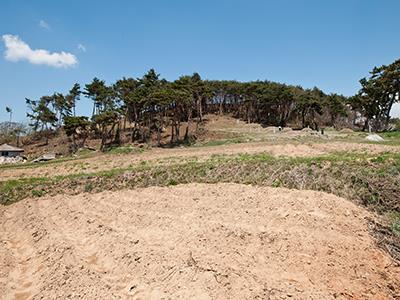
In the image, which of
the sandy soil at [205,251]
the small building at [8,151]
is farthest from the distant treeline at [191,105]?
the sandy soil at [205,251]

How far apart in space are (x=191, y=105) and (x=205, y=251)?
42017mm

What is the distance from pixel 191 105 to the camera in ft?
157

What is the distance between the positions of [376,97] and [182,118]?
29.7 meters

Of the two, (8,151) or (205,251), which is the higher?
(205,251)

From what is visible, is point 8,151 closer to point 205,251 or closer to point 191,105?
point 191,105

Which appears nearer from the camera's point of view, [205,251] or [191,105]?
[205,251]

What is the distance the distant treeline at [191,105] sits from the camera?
129 ft

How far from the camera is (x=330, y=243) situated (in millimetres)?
6879

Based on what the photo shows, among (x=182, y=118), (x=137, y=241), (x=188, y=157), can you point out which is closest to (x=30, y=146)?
(x=182, y=118)

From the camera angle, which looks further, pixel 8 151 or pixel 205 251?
pixel 8 151

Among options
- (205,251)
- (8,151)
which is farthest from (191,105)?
(205,251)

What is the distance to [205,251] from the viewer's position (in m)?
6.89

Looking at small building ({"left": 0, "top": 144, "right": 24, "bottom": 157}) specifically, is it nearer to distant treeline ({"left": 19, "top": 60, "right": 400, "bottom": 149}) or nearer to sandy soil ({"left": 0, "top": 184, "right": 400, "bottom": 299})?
distant treeline ({"left": 19, "top": 60, "right": 400, "bottom": 149})

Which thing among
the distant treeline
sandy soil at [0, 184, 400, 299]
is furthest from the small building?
sandy soil at [0, 184, 400, 299]
